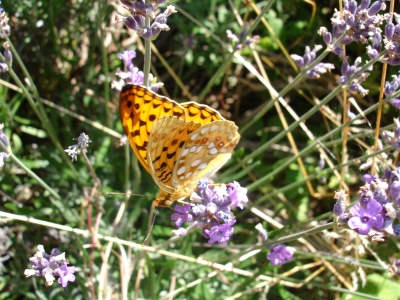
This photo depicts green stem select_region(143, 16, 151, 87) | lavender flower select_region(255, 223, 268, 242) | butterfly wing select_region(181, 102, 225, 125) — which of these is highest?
green stem select_region(143, 16, 151, 87)

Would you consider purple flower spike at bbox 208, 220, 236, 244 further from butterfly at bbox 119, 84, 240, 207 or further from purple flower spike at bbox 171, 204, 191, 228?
butterfly at bbox 119, 84, 240, 207

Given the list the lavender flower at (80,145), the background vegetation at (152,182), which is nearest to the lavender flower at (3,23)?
the background vegetation at (152,182)

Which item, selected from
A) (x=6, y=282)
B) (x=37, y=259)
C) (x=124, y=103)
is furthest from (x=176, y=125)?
(x=6, y=282)

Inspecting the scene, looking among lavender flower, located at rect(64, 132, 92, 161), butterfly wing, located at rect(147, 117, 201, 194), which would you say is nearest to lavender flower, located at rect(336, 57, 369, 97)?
butterfly wing, located at rect(147, 117, 201, 194)

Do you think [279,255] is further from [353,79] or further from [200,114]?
[353,79]

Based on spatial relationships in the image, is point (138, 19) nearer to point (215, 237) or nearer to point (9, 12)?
point (215, 237)

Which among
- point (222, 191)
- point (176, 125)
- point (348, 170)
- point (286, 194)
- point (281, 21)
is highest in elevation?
point (281, 21)

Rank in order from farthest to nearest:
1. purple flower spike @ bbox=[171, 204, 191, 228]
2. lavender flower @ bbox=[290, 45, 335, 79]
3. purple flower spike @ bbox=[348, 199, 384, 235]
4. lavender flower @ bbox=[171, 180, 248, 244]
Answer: lavender flower @ bbox=[290, 45, 335, 79] → purple flower spike @ bbox=[171, 204, 191, 228] → lavender flower @ bbox=[171, 180, 248, 244] → purple flower spike @ bbox=[348, 199, 384, 235]

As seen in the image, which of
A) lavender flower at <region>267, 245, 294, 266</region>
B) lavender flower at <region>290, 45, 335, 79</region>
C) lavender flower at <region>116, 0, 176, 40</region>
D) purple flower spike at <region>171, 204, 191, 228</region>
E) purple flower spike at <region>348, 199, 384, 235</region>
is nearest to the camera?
purple flower spike at <region>348, 199, 384, 235</region>
